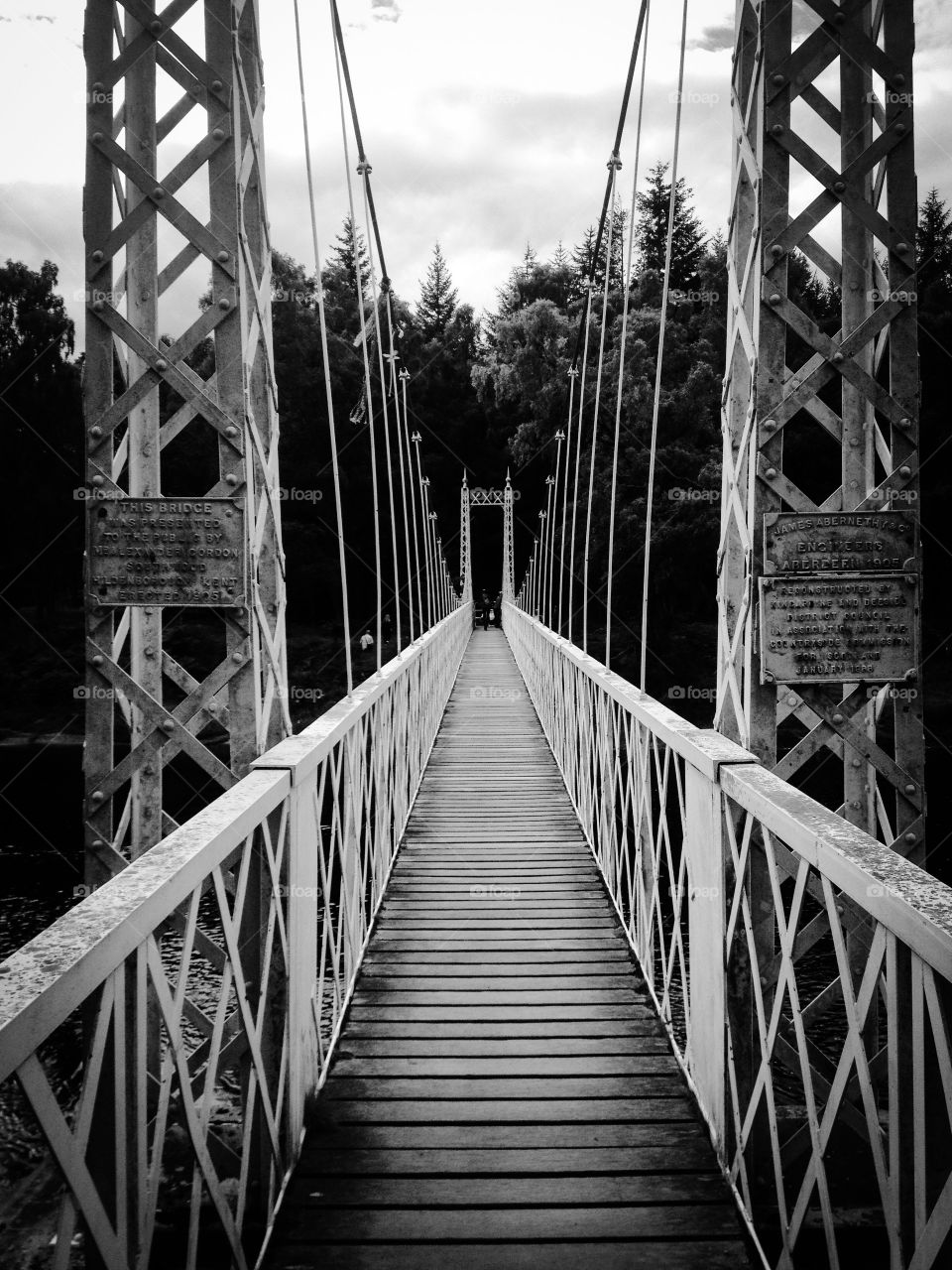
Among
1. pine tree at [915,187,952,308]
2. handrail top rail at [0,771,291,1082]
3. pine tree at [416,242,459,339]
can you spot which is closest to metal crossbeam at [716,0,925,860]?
handrail top rail at [0,771,291,1082]

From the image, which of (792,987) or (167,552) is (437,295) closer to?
(167,552)

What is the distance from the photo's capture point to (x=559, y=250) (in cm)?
3838

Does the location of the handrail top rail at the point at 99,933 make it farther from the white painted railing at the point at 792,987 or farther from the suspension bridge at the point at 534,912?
the white painted railing at the point at 792,987

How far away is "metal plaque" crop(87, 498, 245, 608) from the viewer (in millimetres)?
2334

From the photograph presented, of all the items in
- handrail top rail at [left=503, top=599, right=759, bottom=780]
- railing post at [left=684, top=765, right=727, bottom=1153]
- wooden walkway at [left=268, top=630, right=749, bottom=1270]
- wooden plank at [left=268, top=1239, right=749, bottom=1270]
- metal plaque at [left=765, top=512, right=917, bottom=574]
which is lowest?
wooden walkway at [left=268, top=630, right=749, bottom=1270]

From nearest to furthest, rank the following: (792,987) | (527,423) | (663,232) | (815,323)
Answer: (792,987)
(815,323)
(527,423)
(663,232)

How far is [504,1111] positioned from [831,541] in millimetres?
1528

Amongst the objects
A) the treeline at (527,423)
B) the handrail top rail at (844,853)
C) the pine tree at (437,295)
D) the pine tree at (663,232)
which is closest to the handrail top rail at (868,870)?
the handrail top rail at (844,853)

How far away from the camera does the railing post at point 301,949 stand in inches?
70.5

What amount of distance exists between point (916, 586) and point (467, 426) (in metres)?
33.3

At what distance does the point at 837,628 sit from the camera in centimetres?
221

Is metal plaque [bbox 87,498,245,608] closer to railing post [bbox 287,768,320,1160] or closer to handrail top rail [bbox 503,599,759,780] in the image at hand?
railing post [bbox 287,768,320,1160]

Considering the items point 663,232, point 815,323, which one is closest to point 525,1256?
point 815,323

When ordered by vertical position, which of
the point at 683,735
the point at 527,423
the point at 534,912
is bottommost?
the point at 534,912
